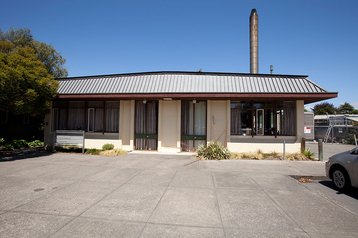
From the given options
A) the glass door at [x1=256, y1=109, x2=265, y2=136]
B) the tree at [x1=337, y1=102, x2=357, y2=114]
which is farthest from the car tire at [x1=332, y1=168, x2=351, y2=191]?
the tree at [x1=337, y1=102, x2=357, y2=114]

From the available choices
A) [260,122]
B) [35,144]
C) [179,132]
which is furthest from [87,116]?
[260,122]

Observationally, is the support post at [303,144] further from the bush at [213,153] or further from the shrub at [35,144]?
the shrub at [35,144]

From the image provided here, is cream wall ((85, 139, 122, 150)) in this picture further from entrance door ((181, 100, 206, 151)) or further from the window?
entrance door ((181, 100, 206, 151))

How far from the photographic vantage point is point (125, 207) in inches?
196

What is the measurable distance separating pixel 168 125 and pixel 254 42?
1168 centimetres

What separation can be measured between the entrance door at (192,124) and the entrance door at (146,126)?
5.72ft

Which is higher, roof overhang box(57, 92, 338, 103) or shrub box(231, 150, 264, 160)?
roof overhang box(57, 92, 338, 103)

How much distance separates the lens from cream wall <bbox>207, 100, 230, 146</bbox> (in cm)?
1330

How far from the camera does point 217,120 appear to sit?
13.4 metres

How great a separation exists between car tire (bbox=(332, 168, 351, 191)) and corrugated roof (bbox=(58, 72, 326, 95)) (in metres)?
6.56

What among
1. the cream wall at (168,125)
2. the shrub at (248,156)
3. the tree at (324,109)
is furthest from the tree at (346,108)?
the cream wall at (168,125)

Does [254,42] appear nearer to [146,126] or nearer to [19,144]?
[146,126]

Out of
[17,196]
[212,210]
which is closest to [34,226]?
[17,196]

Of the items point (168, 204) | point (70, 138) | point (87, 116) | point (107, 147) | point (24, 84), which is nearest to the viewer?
point (168, 204)
